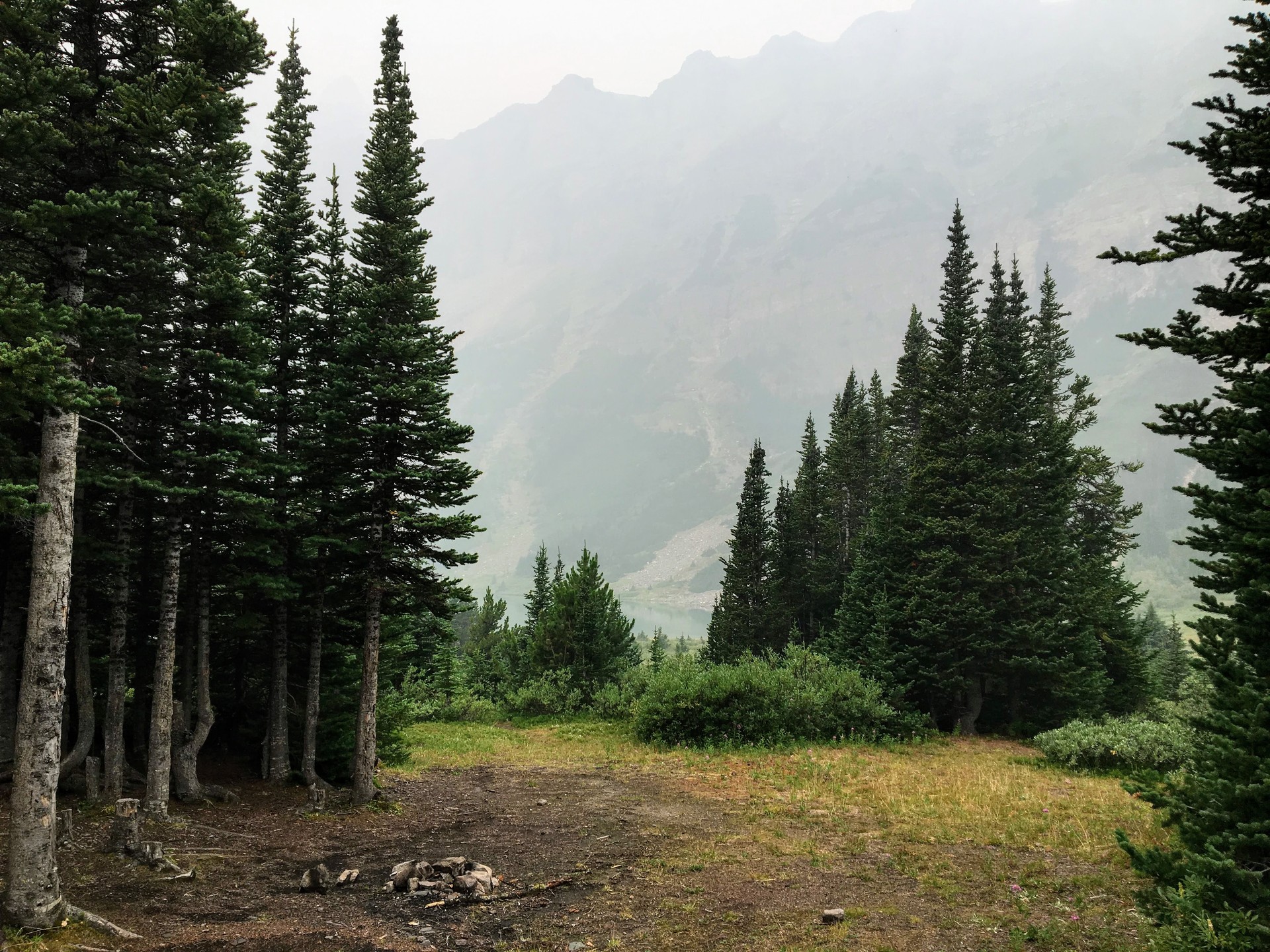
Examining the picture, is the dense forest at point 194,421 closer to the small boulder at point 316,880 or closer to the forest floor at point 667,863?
the forest floor at point 667,863

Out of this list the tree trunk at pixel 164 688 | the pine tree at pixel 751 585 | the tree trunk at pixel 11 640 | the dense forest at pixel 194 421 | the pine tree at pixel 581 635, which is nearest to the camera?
the dense forest at pixel 194 421

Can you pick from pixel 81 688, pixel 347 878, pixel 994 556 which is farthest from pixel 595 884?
pixel 994 556

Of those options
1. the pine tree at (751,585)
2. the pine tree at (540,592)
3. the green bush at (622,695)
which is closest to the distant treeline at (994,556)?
the green bush at (622,695)

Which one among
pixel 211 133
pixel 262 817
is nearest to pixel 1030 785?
pixel 262 817

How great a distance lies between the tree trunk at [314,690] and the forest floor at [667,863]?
0.67 metres

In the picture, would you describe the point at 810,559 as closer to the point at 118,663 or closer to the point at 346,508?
the point at 346,508

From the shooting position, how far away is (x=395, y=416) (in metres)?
17.4

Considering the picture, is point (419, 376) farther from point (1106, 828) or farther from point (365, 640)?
point (1106, 828)

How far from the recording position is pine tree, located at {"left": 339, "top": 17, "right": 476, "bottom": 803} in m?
16.8

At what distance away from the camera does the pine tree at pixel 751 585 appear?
2035 inches

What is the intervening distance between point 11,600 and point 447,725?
2560 centimetres

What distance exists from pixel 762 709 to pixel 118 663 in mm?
21481

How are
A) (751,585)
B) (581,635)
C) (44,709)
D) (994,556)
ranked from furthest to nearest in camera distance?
(751,585), (581,635), (994,556), (44,709)

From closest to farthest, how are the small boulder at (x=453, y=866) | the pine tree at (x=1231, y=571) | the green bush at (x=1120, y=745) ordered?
the pine tree at (x=1231, y=571) < the small boulder at (x=453, y=866) < the green bush at (x=1120, y=745)
